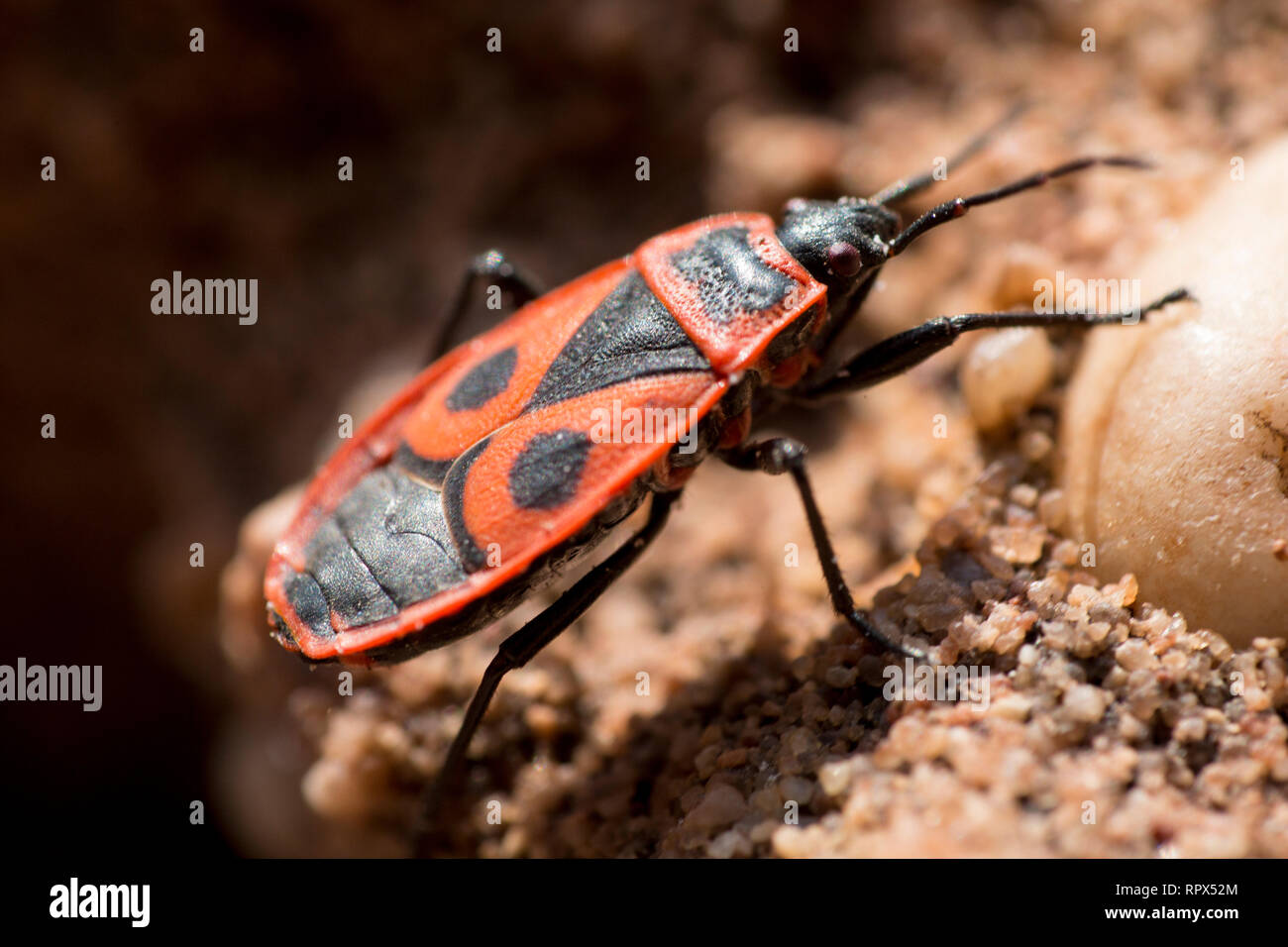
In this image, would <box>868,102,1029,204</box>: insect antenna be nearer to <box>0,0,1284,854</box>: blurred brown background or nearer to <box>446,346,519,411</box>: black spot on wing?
<box>0,0,1284,854</box>: blurred brown background

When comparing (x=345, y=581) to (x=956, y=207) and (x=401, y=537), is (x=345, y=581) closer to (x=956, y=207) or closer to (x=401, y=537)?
Result: (x=401, y=537)

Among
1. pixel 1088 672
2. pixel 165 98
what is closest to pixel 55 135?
pixel 165 98

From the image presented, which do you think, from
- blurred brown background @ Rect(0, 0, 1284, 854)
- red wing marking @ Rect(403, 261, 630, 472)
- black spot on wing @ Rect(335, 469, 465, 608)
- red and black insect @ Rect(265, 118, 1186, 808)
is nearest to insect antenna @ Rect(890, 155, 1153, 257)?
red and black insect @ Rect(265, 118, 1186, 808)

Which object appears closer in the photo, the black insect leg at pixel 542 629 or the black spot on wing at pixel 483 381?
the black insect leg at pixel 542 629

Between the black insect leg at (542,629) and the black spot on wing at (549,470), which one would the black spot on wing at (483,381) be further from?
the black insect leg at (542,629)

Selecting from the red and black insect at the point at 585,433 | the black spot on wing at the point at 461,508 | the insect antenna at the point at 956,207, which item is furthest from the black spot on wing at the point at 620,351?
the insect antenna at the point at 956,207
